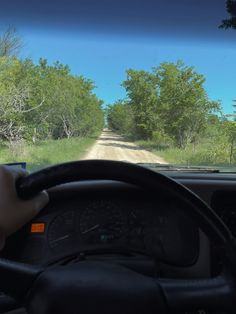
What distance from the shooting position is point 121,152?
4.35 meters

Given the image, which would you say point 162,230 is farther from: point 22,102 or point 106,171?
point 22,102

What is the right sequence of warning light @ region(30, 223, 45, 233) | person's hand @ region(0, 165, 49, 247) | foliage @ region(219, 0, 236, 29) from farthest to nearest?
foliage @ region(219, 0, 236, 29) < warning light @ region(30, 223, 45, 233) < person's hand @ region(0, 165, 49, 247)

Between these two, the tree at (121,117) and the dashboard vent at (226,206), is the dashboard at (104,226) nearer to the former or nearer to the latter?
the dashboard vent at (226,206)

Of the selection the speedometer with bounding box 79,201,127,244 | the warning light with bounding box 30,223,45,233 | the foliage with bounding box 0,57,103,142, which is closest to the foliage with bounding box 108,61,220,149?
the foliage with bounding box 0,57,103,142

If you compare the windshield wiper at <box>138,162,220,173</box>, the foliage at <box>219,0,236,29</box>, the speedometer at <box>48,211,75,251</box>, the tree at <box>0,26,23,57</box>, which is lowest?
the speedometer at <box>48,211,75,251</box>

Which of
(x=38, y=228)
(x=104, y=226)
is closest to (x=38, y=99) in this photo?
(x=38, y=228)

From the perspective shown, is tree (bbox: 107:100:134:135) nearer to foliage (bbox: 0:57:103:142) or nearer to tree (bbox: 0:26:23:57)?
foliage (bbox: 0:57:103:142)

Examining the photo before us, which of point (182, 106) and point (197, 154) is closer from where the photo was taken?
point (197, 154)

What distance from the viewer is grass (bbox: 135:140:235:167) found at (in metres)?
4.26

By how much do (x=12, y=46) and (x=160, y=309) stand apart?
3018mm

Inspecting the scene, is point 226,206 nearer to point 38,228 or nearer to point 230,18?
point 230,18

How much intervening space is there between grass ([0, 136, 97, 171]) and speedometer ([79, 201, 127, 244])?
3.82ft

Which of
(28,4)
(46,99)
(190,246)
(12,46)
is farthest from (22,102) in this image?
(190,246)

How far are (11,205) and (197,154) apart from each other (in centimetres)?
323
